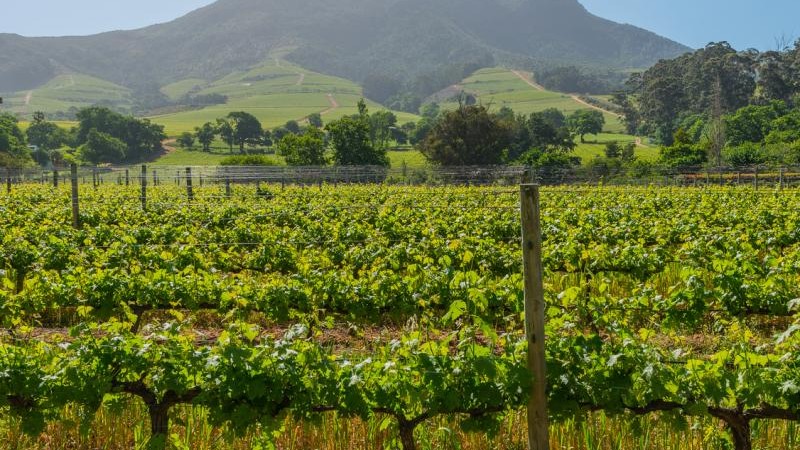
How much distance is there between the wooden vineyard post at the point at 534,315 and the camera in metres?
4.52

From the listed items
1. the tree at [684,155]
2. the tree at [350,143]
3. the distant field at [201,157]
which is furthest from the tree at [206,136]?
the tree at [684,155]

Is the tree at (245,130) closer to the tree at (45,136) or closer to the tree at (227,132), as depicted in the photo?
the tree at (227,132)

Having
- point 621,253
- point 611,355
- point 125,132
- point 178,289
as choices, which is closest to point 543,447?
point 611,355

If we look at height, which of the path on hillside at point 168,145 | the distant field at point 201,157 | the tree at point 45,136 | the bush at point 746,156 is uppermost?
the tree at point 45,136

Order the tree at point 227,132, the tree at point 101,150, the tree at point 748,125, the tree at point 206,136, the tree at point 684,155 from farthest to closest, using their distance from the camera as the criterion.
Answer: the tree at point 227,132 < the tree at point 206,136 < the tree at point 101,150 < the tree at point 748,125 < the tree at point 684,155

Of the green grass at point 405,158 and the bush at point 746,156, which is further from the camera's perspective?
the green grass at point 405,158

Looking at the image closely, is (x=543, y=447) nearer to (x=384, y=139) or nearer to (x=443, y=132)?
(x=443, y=132)

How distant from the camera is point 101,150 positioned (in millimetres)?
103750

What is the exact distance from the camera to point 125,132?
4518 inches

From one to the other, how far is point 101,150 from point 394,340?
358 ft

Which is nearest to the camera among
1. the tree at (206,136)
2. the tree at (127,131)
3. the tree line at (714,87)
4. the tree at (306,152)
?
the tree at (306,152)

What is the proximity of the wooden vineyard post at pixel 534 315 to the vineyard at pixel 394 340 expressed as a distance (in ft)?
0.34

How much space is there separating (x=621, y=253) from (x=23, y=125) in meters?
145

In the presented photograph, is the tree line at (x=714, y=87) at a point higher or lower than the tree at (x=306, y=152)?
higher
